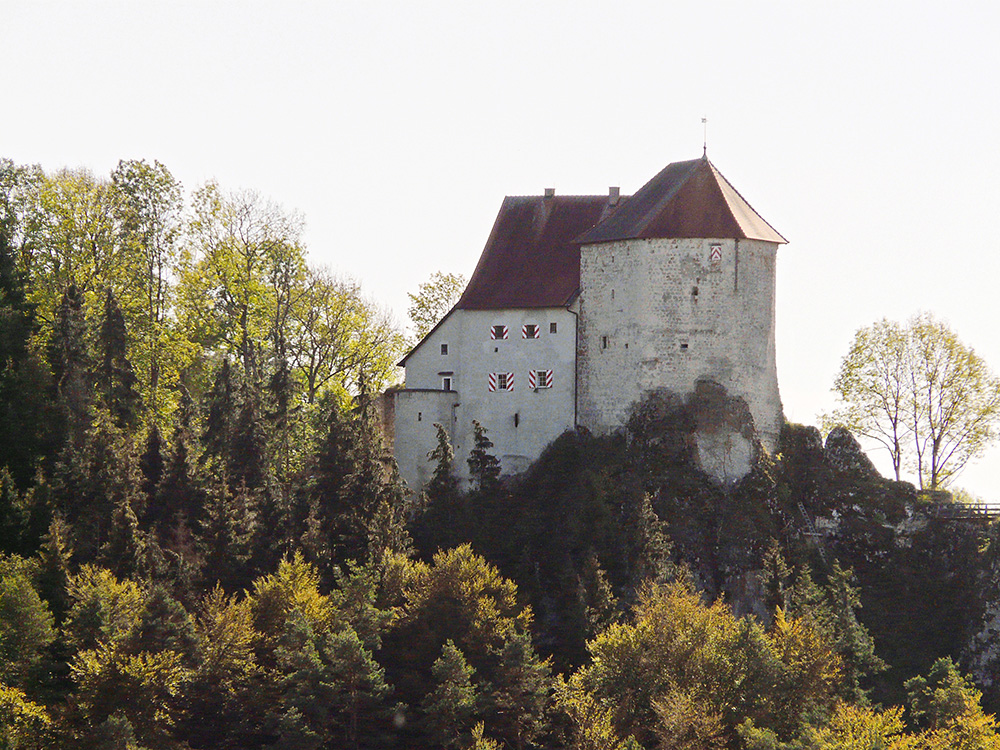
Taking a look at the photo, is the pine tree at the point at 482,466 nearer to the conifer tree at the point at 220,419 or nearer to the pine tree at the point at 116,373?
the conifer tree at the point at 220,419

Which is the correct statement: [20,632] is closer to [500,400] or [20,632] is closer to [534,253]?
[500,400]

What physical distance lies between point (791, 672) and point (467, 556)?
35.9ft

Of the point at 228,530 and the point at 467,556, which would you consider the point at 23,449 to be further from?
the point at 467,556

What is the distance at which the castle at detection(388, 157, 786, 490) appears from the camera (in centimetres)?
6931

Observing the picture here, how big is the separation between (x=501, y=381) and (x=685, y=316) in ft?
22.6

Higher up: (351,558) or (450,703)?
(351,558)

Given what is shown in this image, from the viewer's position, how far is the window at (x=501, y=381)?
234ft

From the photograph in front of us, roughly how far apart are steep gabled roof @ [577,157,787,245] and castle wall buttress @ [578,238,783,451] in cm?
35

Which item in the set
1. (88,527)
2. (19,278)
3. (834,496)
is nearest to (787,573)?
(834,496)

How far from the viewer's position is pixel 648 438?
68.8 meters

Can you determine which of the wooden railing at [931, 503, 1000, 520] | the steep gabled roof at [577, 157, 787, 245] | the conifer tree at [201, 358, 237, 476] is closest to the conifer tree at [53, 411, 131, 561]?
the conifer tree at [201, 358, 237, 476]

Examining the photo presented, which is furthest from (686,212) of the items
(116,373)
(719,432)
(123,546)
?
(123,546)

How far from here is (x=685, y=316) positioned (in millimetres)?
69250

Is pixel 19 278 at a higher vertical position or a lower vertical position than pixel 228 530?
higher
